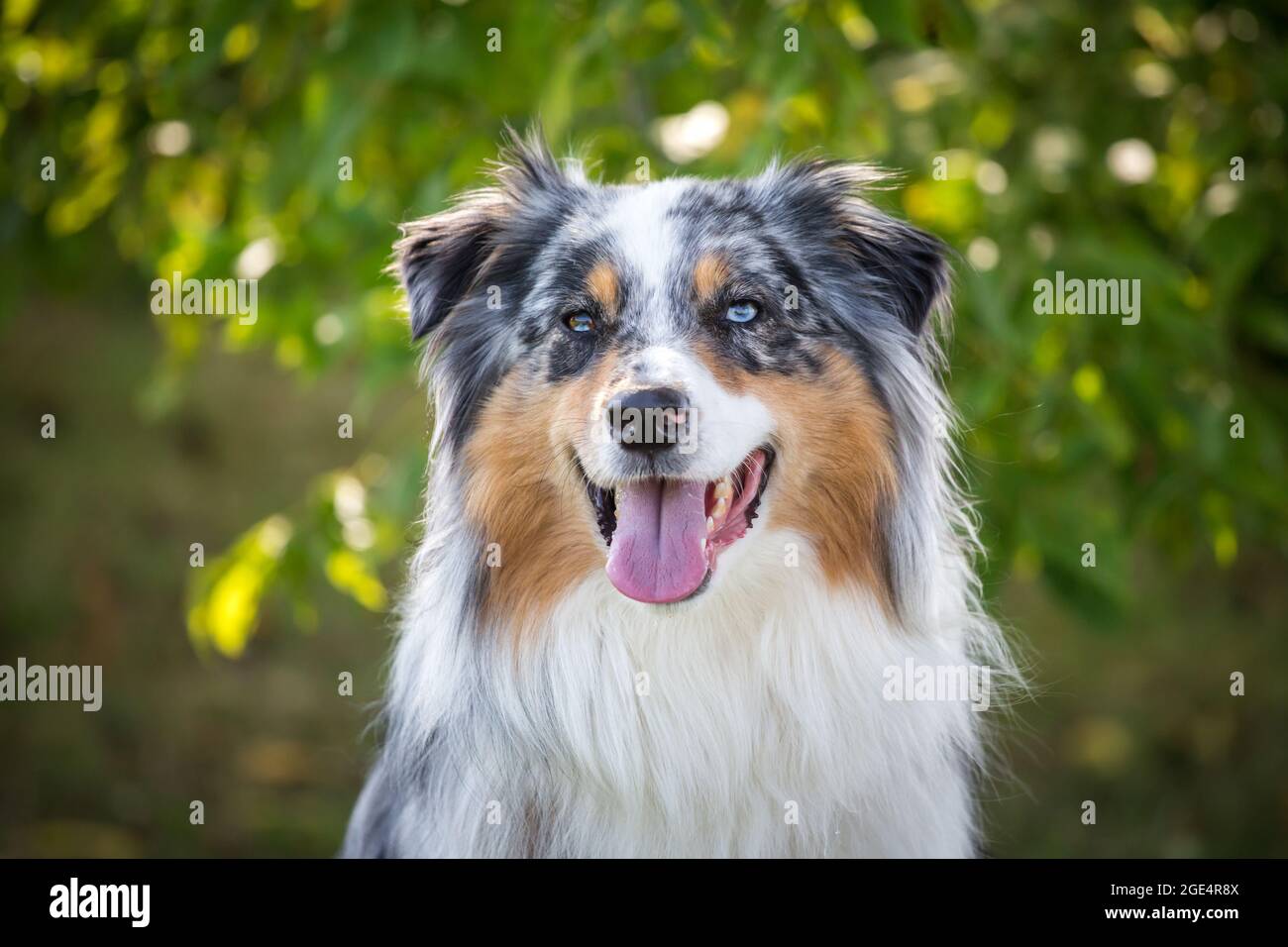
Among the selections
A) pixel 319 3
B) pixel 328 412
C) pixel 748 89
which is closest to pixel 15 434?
pixel 328 412

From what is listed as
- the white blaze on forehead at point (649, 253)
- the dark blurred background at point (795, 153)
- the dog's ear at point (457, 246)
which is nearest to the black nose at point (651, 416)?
the white blaze on forehead at point (649, 253)

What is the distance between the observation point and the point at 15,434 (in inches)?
A: 324

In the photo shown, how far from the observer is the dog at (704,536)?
288cm

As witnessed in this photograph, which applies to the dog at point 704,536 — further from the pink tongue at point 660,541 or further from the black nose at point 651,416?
the black nose at point 651,416

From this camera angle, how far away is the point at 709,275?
287 centimetres

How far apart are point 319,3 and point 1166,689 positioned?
5.80 m

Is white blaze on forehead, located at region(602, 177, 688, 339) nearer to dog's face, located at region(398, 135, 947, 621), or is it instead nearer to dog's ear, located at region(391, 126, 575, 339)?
dog's face, located at region(398, 135, 947, 621)

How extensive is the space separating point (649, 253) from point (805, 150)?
998mm

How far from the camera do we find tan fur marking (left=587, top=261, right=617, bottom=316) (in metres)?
2.88

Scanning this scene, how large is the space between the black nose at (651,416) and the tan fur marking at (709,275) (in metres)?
0.33

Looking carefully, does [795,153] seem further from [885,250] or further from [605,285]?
[605,285]

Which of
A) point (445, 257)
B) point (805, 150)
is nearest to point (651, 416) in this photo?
point (445, 257)

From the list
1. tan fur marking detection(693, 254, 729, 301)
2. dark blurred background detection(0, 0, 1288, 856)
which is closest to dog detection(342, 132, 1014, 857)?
tan fur marking detection(693, 254, 729, 301)

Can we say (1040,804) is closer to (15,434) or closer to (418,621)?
(418,621)
